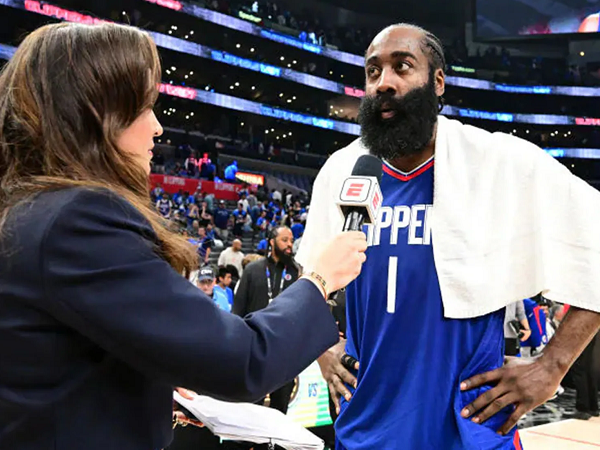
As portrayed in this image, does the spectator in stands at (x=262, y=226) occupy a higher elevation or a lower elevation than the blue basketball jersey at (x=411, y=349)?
higher

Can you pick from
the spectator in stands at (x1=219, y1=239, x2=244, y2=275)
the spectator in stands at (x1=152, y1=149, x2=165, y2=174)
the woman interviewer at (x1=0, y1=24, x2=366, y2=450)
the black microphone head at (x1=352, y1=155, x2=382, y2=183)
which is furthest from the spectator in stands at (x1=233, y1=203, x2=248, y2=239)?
the woman interviewer at (x1=0, y1=24, x2=366, y2=450)

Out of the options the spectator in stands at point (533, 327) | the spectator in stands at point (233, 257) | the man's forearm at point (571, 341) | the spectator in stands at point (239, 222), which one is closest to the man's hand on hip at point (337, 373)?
the man's forearm at point (571, 341)

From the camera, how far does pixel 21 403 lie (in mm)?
1030

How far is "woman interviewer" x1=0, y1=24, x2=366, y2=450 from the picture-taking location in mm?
1012

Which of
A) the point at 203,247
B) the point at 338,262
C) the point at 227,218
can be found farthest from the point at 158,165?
the point at 338,262

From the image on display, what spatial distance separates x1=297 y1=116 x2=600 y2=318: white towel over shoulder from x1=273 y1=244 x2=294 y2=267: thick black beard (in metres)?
4.44

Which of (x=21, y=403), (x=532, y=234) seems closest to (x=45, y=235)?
(x=21, y=403)

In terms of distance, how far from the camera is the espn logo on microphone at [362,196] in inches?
57.1

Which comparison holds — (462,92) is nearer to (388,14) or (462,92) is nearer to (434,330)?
(388,14)

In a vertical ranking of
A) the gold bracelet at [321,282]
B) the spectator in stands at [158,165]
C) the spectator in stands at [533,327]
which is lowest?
the spectator in stands at [533,327]

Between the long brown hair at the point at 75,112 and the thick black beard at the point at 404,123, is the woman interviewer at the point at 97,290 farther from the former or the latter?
the thick black beard at the point at 404,123

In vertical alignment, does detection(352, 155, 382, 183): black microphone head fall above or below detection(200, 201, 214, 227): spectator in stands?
below

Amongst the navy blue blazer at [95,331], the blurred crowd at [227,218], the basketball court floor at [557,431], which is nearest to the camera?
the navy blue blazer at [95,331]

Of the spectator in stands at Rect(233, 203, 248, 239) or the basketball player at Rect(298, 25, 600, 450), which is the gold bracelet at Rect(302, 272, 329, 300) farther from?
the spectator in stands at Rect(233, 203, 248, 239)
